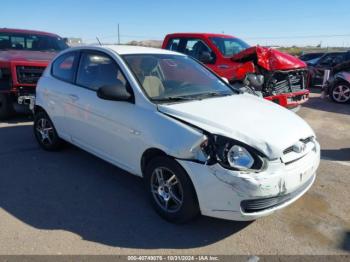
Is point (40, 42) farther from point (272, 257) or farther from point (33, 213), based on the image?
point (272, 257)

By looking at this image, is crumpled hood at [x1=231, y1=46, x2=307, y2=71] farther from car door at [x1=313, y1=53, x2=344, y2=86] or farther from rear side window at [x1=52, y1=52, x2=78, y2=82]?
Answer: car door at [x1=313, y1=53, x2=344, y2=86]

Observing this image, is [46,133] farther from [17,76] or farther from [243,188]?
[243,188]

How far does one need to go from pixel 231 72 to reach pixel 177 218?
4838mm

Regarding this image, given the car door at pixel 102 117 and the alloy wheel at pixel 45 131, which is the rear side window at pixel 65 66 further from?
the alloy wheel at pixel 45 131

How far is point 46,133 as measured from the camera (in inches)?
221

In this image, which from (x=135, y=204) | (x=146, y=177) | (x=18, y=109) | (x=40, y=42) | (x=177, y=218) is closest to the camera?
(x=177, y=218)

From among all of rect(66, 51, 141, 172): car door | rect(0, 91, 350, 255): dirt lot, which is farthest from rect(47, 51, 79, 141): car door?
rect(0, 91, 350, 255): dirt lot

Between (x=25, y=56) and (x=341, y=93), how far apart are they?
29.3 feet

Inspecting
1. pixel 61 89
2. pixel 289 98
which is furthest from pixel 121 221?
pixel 289 98

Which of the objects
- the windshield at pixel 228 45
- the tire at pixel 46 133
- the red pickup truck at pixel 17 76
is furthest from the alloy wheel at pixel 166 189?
the windshield at pixel 228 45

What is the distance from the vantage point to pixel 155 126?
11.4 ft

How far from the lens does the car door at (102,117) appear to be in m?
3.83

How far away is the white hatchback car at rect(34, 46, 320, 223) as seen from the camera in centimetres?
304

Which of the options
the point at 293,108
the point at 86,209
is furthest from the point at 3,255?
the point at 293,108
